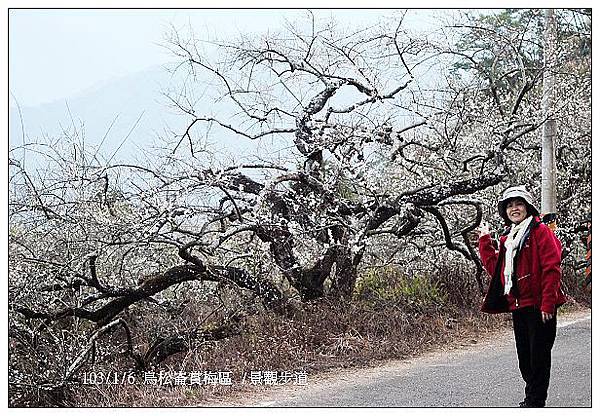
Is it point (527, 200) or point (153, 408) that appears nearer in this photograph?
point (527, 200)

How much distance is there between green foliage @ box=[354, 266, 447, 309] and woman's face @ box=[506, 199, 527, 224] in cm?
89

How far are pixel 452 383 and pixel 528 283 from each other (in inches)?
22.9

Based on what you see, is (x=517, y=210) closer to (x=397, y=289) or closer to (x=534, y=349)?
(x=534, y=349)

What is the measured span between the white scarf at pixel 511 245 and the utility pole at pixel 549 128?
30.7 inches

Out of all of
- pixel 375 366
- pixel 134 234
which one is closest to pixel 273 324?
pixel 375 366

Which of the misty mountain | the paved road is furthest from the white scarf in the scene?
the misty mountain

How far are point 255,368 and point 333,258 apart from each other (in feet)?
2.04

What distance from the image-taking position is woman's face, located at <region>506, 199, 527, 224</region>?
278 centimetres

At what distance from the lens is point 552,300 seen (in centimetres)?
256

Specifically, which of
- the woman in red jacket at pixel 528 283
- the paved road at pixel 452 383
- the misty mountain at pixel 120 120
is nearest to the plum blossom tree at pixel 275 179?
the misty mountain at pixel 120 120

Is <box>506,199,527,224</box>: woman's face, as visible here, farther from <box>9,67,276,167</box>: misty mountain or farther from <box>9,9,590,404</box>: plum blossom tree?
<box>9,67,276,167</box>: misty mountain

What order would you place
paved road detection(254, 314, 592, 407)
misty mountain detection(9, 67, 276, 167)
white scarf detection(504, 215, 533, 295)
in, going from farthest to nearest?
misty mountain detection(9, 67, 276, 167)
paved road detection(254, 314, 592, 407)
white scarf detection(504, 215, 533, 295)

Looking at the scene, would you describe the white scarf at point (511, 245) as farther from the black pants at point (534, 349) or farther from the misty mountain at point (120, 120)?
the misty mountain at point (120, 120)

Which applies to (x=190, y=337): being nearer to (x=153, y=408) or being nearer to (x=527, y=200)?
(x=153, y=408)
